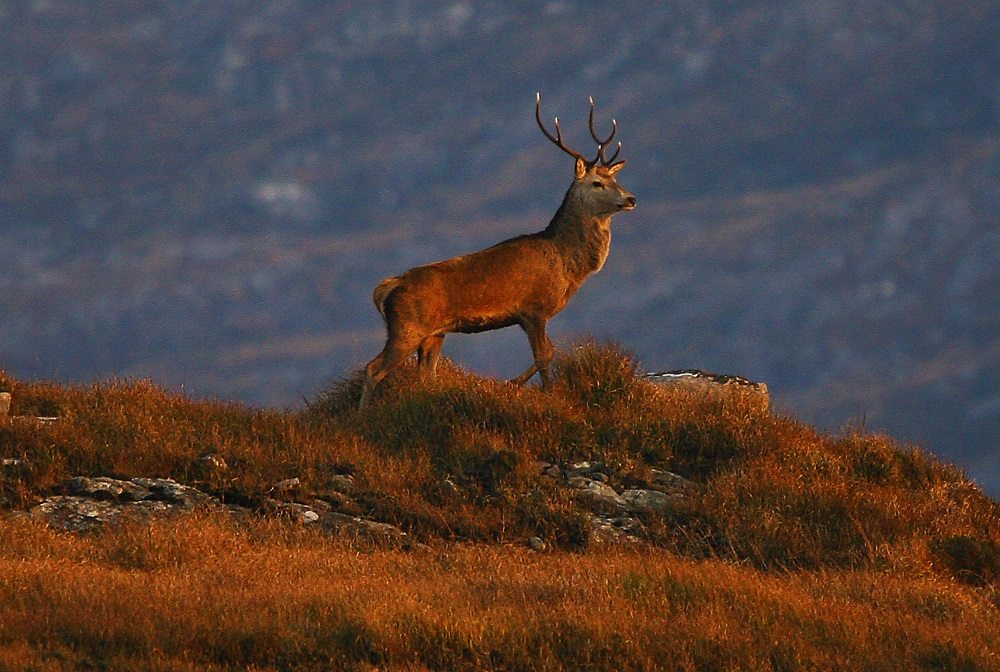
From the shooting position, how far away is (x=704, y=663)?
8.44 metres

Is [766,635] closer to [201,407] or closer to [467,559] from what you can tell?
[467,559]

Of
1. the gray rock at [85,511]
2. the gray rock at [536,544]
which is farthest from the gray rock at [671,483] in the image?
the gray rock at [85,511]

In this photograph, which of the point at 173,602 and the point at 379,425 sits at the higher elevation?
the point at 379,425

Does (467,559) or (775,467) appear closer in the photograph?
(467,559)

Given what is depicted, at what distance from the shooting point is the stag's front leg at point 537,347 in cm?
1642

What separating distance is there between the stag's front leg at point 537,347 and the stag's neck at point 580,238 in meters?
1.01

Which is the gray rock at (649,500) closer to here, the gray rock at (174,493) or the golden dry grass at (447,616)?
the golden dry grass at (447,616)

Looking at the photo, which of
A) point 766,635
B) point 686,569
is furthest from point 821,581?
point 766,635

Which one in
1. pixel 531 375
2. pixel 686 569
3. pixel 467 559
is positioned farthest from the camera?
pixel 531 375

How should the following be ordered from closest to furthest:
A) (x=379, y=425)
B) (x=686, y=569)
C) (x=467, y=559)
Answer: (x=686, y=569) < (x=467, y=559) < (x=379, y=425)

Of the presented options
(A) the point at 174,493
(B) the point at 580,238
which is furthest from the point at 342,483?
(B) the point at 580,238

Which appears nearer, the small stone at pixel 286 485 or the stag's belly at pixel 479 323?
the small stone at pixel 286 485

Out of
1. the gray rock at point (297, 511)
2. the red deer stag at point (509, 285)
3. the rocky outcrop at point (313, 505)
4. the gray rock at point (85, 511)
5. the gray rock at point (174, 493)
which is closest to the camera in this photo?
the gray rock at point (85, 511)

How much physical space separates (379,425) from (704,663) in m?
7.35
